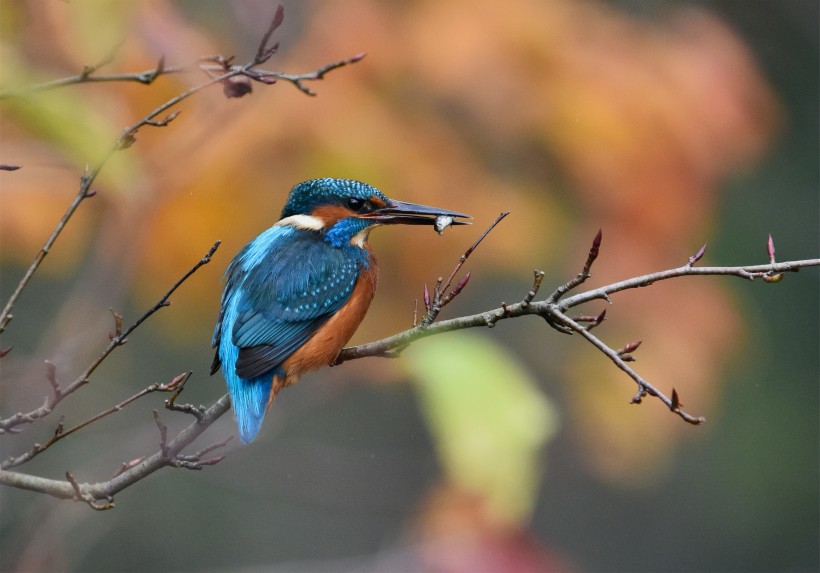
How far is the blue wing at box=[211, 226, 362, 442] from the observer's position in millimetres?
2217

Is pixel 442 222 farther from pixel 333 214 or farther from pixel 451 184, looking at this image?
pixel 451 184

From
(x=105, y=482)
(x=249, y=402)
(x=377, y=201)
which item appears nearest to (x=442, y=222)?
(x=377, y=201)

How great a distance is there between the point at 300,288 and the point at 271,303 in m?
0.09

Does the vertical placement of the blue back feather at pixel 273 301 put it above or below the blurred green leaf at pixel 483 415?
above

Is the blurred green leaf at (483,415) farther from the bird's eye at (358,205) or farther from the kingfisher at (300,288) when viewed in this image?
the bird's eye at (358,205)

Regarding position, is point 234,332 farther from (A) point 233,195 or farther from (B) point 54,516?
(B) point 54,516

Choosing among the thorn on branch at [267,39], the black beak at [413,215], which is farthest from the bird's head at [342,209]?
the thorn on branch at [267,39]

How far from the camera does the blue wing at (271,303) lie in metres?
2.22

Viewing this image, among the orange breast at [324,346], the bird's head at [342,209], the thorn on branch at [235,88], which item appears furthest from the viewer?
the bird's head at [342,209]

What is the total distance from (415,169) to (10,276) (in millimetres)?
3067

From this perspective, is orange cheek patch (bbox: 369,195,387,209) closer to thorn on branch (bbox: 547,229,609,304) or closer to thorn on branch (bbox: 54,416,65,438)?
thorn on branch (bbox: 547,229,609,304)

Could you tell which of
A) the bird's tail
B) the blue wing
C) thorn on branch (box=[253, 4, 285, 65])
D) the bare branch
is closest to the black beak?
the blue wing

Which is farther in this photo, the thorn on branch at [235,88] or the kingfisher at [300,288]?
the kingfisher at [300,288]

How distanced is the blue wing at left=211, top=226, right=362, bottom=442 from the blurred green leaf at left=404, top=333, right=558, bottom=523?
13.7 inches
